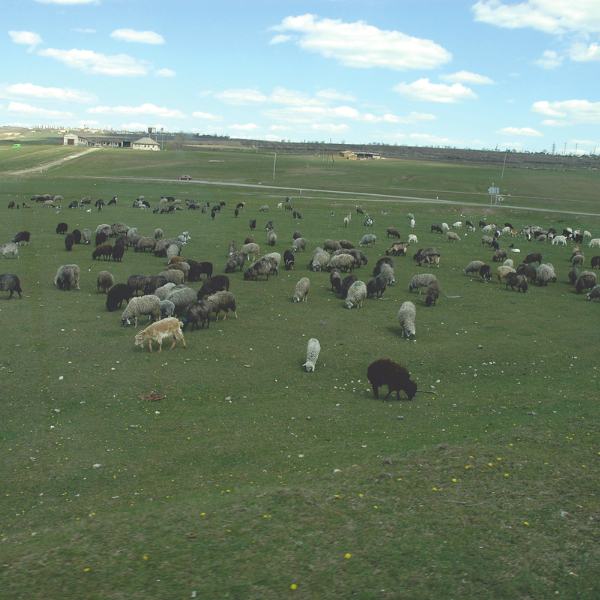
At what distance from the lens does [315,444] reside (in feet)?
35.4

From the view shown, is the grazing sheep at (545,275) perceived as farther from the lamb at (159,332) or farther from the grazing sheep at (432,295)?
the lamb at (159,332)

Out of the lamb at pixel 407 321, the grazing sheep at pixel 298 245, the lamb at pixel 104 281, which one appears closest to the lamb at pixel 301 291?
the lamb at pixel 407 321

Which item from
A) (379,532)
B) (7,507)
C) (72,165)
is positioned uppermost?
(72,165)

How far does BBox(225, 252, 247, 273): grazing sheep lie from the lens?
28547 millimetres

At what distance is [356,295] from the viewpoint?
73.4 feet

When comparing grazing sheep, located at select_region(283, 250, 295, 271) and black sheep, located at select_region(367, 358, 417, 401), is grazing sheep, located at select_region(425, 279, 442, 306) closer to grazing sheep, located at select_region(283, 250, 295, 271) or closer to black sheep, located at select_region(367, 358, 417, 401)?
grazing sheep, located at select_region(283, 250, 295, 271)

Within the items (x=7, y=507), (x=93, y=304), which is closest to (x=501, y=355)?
(x=7, y=507)

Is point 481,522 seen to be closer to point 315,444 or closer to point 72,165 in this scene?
point 315,444

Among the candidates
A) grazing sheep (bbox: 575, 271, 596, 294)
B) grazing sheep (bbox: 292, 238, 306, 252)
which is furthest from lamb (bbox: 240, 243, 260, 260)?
grazing sheep (bbox: 575, 271, 596, 294)

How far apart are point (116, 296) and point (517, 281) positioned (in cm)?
1915

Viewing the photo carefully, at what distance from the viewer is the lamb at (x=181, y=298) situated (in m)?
19.8

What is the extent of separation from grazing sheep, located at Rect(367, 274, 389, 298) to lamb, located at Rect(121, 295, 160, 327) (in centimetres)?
957

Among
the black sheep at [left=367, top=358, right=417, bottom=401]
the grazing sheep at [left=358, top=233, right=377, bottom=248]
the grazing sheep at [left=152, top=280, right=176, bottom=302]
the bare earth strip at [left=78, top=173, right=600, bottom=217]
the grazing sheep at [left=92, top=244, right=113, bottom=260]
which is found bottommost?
the black sheep at [left=367, top=358, right=417, bottom=401]

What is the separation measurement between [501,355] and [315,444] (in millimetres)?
8613
